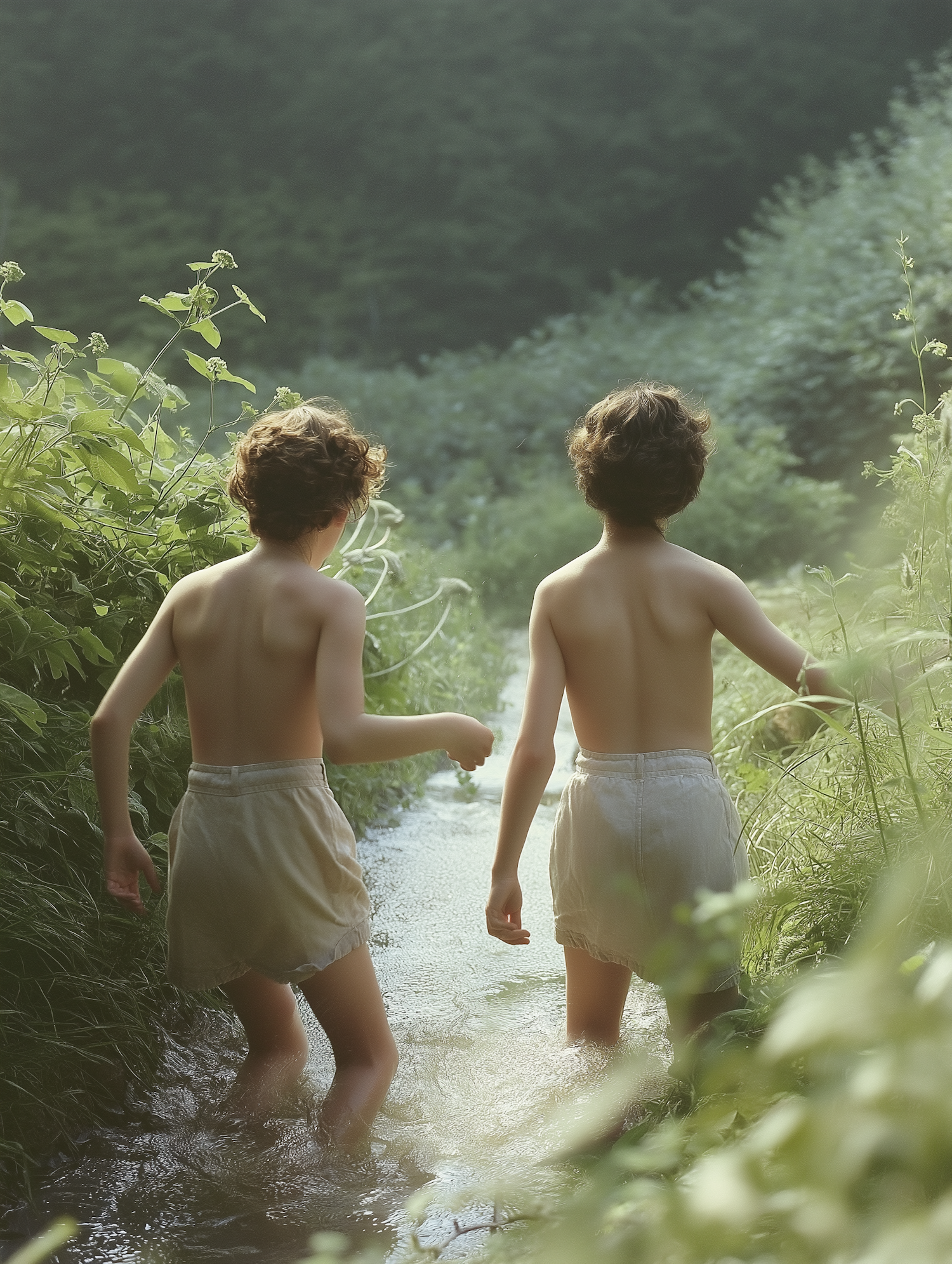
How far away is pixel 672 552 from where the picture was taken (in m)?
2.02

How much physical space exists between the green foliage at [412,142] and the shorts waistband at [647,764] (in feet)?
56.2

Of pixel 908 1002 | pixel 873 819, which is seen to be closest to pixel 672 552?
pixel 873 819

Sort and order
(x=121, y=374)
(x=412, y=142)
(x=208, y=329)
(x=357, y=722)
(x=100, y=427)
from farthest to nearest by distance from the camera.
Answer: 1. (x=412, y=142)
2. (x=121, y=374)
3. (x=208, y=329)
4. (x=100, y=427)
5. (x=357, y=722)

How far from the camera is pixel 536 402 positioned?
14234 millimetres

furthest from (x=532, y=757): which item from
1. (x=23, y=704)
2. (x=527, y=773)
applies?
(x=23, y=704)

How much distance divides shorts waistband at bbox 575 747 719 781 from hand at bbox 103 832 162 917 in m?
0.78

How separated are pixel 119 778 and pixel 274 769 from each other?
27 cm

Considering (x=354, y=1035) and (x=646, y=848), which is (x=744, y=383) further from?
(x=354, y=1035)

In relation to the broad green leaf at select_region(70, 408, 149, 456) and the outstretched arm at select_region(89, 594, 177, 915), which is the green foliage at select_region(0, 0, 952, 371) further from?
the outstretched arm at select_region(89, 594, 177, 915)

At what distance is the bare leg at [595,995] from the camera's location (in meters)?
2.06

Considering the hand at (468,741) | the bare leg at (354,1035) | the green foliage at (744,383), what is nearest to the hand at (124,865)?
the bare leg at (354,1035)

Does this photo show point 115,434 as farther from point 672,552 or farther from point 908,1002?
point 908,1002

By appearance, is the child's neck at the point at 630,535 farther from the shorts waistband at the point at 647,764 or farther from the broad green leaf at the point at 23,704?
the broad green leaf at the point at 23,704

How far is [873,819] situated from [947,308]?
7565 mm
